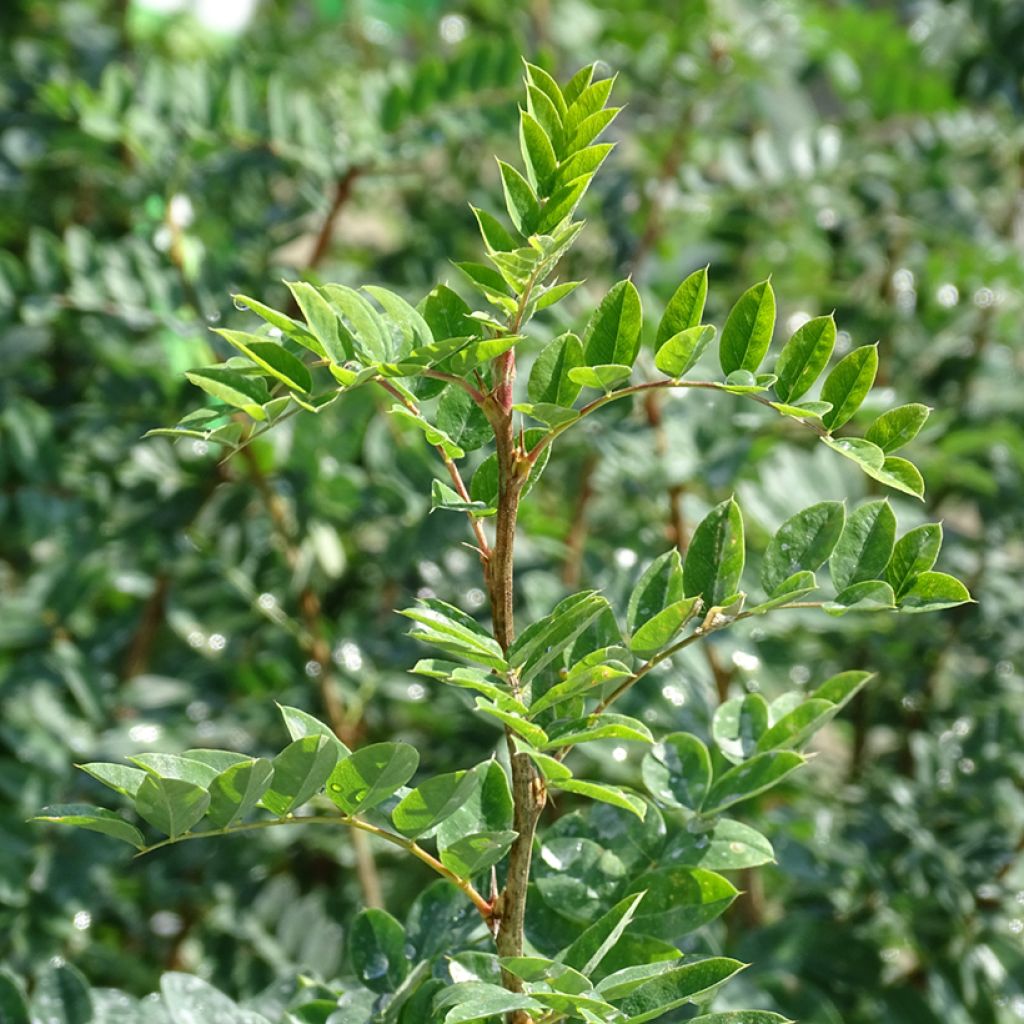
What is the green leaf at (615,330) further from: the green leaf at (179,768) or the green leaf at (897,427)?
the green leaf at (179,768)

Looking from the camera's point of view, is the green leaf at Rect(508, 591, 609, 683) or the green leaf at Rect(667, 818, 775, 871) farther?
the green leaf at Rect(667, 818, 775, 871)

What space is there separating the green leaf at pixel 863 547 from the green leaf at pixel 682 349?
11cm

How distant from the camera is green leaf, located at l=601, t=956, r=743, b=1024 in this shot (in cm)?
50

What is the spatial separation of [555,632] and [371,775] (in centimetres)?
9

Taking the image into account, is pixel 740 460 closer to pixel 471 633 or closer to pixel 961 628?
pixel 961 628

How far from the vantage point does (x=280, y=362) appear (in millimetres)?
528

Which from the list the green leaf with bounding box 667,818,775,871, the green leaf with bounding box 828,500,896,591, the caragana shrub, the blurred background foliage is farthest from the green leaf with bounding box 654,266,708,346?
the blurred background foliage

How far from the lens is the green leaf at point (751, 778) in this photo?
1.85 ft

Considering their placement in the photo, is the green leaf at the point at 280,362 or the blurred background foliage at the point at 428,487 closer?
the green leaf at the point at 280,362

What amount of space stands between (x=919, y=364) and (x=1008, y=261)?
0.18 metres

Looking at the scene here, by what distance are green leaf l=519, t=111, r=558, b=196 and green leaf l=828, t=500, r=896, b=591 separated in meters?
0.20

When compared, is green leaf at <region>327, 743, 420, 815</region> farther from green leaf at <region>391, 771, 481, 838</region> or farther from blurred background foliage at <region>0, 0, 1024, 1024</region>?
blurred background foliage at <region>0, 0, 1024, 1024</region>

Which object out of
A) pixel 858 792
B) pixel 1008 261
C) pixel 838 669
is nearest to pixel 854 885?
pixel 858 792

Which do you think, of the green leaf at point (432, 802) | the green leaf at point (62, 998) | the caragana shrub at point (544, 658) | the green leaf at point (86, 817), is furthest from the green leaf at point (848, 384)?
the green leaf at point (62, 998)
